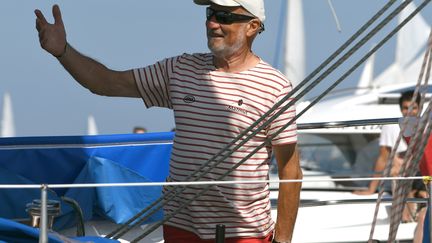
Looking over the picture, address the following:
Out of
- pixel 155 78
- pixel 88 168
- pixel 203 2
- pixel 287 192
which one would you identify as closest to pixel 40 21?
pixel 155 78

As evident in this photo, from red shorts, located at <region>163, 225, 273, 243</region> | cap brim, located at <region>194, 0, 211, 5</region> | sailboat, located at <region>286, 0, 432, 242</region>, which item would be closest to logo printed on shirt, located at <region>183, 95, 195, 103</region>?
cap brim, located at <region>194, 0, 211, 5</region>

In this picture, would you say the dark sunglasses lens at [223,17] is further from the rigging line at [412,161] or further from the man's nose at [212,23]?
the rigging line at [412,161]

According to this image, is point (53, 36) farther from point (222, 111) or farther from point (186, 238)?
point (186, 238)

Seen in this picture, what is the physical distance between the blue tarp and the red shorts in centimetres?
114

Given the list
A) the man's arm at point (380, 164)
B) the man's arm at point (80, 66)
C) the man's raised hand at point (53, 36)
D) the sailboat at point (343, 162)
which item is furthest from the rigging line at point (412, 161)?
the man's arm at point (380, 164)

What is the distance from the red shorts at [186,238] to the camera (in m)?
4.01

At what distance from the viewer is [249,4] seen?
409 cm

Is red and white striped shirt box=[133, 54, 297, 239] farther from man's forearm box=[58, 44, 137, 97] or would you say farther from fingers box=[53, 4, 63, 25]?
fingers box=[53, 4, 63, 25]

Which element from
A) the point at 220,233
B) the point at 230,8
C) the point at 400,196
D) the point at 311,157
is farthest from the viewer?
the point at 311,157

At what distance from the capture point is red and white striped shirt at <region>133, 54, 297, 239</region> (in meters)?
3.98

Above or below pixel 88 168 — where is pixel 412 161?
above

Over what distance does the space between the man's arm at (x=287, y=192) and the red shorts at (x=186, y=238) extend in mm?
76

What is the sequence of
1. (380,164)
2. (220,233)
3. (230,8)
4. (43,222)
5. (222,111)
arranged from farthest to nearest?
(380,164), (230,8), (222,111), (220,233), (43,222)

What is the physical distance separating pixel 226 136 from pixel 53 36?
2.33 ft
